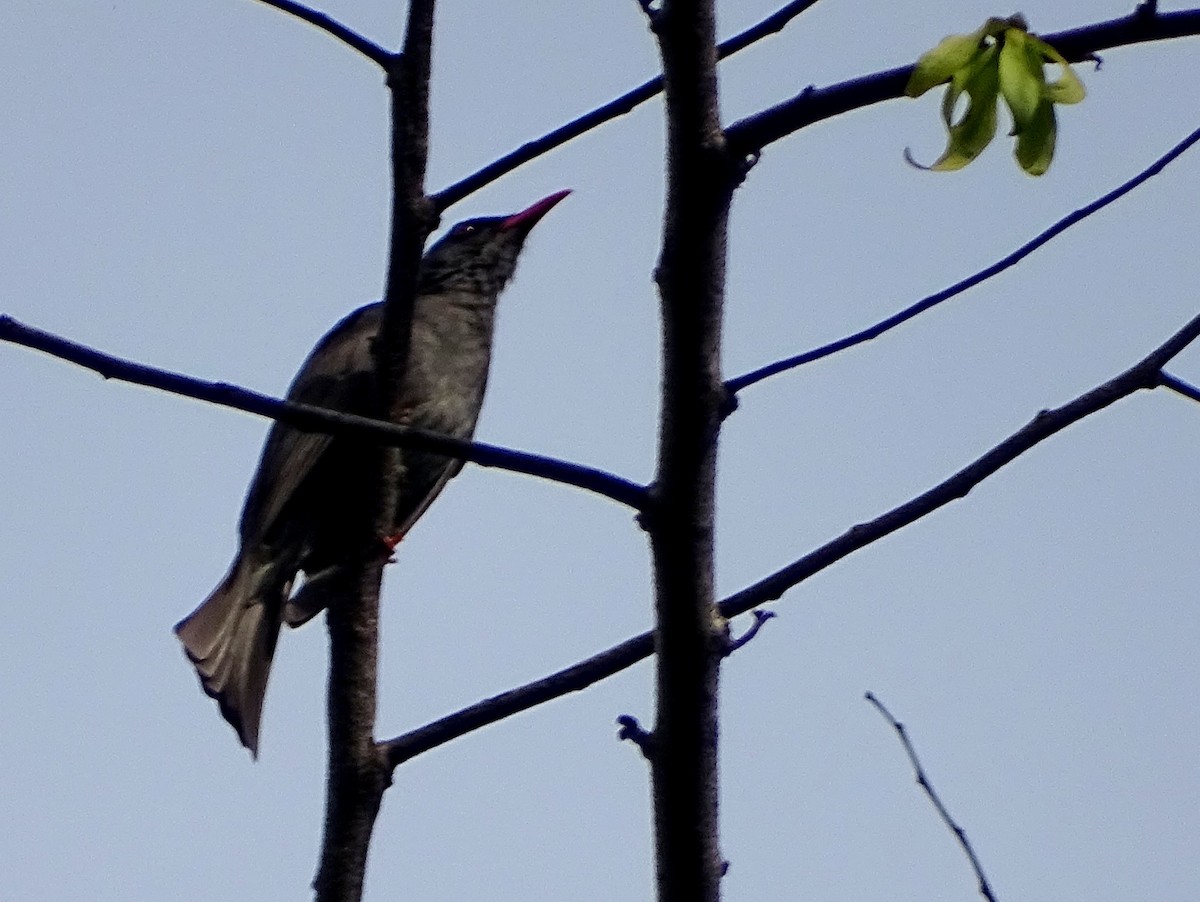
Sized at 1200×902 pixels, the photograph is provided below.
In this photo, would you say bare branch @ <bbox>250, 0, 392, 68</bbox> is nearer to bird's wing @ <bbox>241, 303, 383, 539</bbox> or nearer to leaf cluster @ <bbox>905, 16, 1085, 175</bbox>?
leaf cluster @ <bbox>905, 16, 1085, 175</bbox>

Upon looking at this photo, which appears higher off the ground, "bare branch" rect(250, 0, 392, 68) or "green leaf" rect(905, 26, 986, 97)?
"bare branch" rect(250, 0, 392, 68)

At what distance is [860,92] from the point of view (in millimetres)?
2109

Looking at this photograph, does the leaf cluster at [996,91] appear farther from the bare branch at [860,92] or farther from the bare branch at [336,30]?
the bare branch at [336,30]

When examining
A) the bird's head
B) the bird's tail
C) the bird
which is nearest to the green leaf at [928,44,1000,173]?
the bird

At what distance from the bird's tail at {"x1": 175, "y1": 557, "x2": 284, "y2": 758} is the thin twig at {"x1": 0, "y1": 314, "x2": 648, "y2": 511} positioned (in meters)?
2.12

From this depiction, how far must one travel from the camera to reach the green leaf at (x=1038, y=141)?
1.99 meters

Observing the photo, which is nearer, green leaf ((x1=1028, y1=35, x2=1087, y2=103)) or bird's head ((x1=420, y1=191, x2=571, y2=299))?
green leaf ((x1=1028, y1=35, x2=1087, y2=103))

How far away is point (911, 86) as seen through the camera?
2.04 m

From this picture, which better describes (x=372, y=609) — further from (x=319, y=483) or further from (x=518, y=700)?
(x=319, y=483)

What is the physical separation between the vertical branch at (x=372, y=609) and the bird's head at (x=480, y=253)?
336 centimetres

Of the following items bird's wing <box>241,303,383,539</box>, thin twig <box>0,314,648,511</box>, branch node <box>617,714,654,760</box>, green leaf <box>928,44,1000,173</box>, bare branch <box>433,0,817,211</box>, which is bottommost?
branch node <box>617,714,654,760</box>

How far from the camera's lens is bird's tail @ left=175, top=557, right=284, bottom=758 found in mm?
4566

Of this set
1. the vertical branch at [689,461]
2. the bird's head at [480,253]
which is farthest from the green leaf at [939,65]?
the bird's head at [480,253]

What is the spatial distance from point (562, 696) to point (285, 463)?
2721mm
